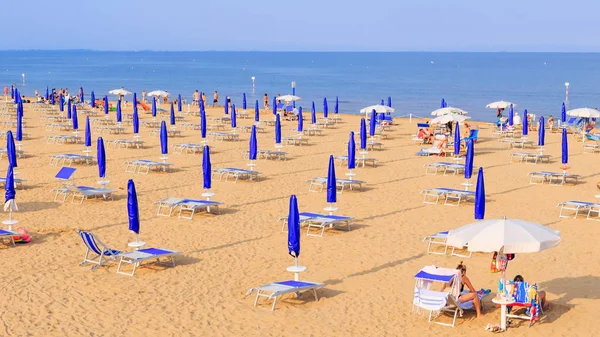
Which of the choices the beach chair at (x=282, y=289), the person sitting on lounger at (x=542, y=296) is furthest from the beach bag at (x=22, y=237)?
the person sitting on lounger at (x=542, y=296)

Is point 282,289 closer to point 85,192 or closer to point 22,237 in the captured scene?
point 22,237

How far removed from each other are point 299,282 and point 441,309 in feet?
6.76

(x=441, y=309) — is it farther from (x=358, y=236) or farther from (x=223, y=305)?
(x=358, y=236)

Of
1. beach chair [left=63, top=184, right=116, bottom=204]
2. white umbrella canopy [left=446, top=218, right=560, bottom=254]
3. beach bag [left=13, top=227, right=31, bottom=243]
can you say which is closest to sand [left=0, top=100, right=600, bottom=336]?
beach bag [left=13, top=227, right=31, bottom=243]

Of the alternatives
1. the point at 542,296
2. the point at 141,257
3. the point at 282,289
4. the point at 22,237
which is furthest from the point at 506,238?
the point at 22,237

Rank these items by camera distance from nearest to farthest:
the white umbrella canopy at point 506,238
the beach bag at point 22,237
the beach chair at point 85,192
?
the white umbrella canopy at point 506,238, the beach bag at point 22,237, the beach chair at point 85,192

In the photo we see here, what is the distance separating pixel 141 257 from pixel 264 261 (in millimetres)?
2089

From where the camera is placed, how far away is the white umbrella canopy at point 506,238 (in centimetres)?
966

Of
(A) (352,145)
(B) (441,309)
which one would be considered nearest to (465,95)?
(A) (352,145)

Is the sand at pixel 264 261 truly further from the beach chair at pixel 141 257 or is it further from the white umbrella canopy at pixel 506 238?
the white umbrella canopy at pixel 506 238

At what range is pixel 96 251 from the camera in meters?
12.5

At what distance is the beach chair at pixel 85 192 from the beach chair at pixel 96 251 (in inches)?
189

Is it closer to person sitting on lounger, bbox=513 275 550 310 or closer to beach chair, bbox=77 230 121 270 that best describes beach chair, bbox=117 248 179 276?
beach chair, bbox=77 230 121 270

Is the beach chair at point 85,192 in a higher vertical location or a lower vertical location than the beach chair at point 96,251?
higher
